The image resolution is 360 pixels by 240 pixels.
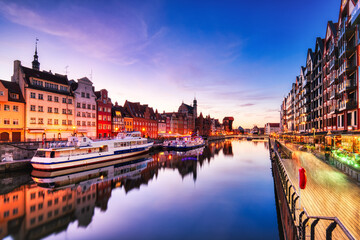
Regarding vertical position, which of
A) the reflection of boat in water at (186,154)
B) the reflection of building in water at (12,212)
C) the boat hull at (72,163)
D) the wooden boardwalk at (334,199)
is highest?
the wooden boardwalk at (334,199)

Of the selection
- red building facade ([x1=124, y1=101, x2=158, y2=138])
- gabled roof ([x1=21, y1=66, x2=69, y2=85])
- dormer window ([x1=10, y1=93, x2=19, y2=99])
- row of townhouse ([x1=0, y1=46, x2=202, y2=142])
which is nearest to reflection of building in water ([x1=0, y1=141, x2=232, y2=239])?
row of townhouse ([x1=0, y1=46, x2=202, y2=142])

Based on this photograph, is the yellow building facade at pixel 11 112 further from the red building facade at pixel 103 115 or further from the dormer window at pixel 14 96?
the red building facade at pixel 103 115

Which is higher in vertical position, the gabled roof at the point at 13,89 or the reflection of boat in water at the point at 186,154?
the gabled roof at the point at 13,89

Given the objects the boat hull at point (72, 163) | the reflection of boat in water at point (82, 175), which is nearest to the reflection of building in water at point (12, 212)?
the reflection of boat in water at point (82, 175)

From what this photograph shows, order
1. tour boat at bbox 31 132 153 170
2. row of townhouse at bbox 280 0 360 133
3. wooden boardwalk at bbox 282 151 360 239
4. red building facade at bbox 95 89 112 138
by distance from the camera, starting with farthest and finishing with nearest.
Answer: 1. red building facade at bbox 95 89 112 138
2. tour boat at bbox 31 132 153 170
3. row of townhouse at bbox 280 0 360 133
4. wooden boardwalk at bbox 282 151 360 239

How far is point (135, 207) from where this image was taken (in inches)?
815

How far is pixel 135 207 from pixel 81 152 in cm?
2315

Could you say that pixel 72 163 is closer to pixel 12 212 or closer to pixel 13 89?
pixel 12 212

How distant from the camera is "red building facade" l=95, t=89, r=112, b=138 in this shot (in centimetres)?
6431

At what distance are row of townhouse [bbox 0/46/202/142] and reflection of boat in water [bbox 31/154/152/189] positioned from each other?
10056 millimetres

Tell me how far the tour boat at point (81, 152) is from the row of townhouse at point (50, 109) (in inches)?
242

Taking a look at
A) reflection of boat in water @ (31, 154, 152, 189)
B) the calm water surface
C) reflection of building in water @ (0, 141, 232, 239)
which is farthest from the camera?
reflection of boat in water @ (31, 154, 152, 189)

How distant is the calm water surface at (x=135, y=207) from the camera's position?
614 inches

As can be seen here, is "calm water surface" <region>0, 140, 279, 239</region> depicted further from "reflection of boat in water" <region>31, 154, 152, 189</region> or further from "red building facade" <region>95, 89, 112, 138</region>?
"red building facade" <region>95, 89, 112, 138</region>
